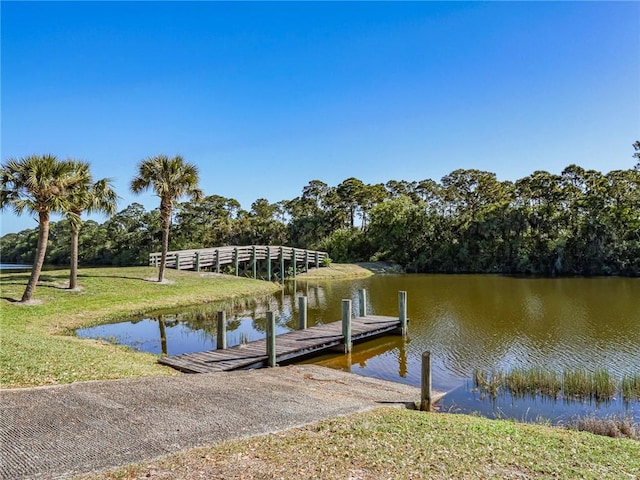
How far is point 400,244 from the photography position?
58688 mm

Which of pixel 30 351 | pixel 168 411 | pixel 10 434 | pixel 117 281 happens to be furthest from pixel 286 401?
pixel 117 281

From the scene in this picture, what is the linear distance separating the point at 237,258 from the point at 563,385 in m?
27.8

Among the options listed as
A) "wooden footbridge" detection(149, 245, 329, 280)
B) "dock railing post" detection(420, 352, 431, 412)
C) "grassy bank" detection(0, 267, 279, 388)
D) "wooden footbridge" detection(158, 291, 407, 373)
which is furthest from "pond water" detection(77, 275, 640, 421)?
"wooden footbridge" detection(149, 245, 329, 280)

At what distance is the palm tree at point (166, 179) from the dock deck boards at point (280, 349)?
553 inches

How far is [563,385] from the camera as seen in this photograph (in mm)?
10352

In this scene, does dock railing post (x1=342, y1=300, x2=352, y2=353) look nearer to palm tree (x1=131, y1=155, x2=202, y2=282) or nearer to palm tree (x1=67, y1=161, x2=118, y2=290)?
palm tree (x1=67, y1=161, x2=118, y2=290)

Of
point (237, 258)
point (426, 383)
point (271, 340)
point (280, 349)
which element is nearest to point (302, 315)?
point (280, 349)

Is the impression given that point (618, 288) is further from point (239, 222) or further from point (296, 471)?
point (239, 222)

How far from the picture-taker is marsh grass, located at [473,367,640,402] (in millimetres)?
9945

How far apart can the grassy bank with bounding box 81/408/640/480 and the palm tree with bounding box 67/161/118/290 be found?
16.4 m

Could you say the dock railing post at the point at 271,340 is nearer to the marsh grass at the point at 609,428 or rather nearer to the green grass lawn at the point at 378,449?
the green grass lawn at the point at 378,449

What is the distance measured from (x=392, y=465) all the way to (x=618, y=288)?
113 feet

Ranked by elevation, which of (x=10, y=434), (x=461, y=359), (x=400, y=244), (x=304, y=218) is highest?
(x=304, y=218)

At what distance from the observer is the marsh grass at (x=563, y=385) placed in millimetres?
9945
